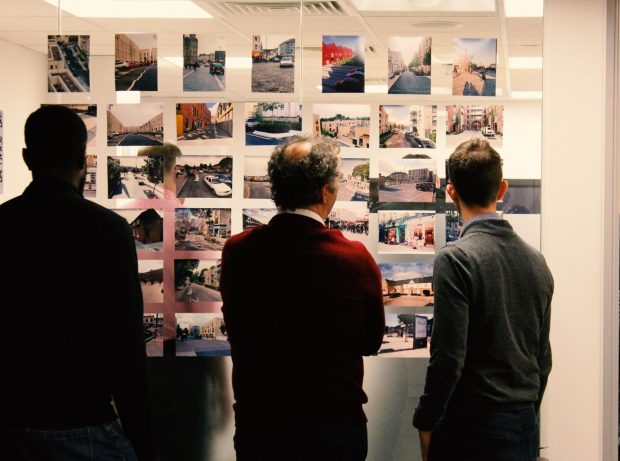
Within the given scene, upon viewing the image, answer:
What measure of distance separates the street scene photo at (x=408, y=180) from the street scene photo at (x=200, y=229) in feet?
1.97

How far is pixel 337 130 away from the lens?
9.16 ft

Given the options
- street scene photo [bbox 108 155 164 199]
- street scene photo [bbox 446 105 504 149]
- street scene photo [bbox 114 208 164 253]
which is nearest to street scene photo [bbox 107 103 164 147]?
street scene photo [bbox 108 155 164 199]

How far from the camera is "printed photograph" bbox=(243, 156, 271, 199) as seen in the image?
9.19ft

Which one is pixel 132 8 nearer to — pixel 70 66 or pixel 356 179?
pixel 70 66

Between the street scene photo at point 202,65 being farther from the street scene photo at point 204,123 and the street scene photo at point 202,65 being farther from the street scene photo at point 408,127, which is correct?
the street scene photo at point 408,127

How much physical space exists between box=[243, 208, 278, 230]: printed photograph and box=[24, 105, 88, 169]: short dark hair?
95cm

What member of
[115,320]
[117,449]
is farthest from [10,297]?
[117,449]

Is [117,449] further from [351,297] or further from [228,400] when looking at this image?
[228,400]

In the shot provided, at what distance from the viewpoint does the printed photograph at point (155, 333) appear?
2818 mm

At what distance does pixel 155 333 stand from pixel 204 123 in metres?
0.81

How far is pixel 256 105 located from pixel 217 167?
273mm

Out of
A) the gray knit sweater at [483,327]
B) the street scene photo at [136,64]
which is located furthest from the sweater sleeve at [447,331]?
the street scene photo at [136,64]

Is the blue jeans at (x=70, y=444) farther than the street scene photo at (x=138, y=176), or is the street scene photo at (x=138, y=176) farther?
the street scene photo at (x=138, y=176)

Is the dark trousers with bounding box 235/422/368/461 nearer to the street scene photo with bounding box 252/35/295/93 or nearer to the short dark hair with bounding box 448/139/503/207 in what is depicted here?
the short dark hair with bounding box 448/139/503/207
